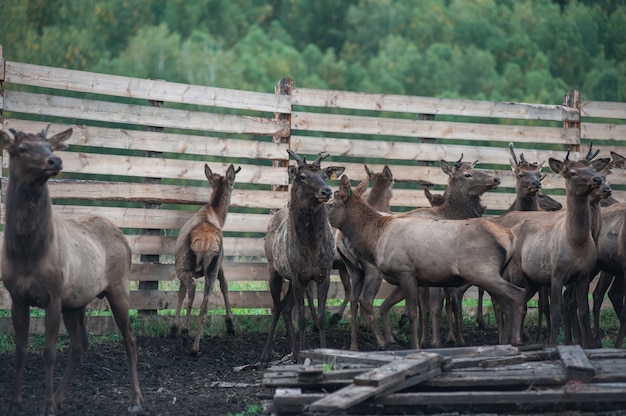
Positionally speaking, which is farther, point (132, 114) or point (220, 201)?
point (220, 201)

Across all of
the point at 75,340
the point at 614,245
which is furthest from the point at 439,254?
the point at 75,340

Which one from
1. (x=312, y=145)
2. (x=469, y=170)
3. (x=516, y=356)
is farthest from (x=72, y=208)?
(x=516, y=356)

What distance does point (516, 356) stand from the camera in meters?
9.02

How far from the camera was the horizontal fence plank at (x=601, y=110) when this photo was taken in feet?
55.1

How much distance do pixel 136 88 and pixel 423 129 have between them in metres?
4.83

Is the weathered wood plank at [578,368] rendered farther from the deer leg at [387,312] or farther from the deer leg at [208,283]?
the deer leg at [208,283]

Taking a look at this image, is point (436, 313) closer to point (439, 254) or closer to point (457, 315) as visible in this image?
point (457, 315)

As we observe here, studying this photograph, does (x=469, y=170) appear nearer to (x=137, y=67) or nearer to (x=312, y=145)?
(x=312, y=145)

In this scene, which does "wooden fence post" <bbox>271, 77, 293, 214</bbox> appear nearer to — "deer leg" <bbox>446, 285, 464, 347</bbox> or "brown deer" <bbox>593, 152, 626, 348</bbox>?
"deer leg" <bbox>446, 285, 464, 347</bbox>

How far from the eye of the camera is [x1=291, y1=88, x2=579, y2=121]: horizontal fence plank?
49.1ft

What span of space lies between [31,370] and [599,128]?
10698 mm

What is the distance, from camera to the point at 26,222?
886 cm

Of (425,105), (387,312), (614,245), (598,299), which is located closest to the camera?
(614,245)

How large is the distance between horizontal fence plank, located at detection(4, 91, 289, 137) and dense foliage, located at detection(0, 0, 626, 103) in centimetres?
2603
